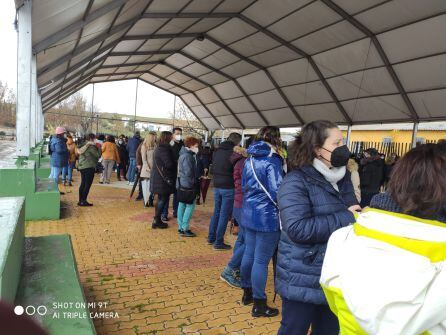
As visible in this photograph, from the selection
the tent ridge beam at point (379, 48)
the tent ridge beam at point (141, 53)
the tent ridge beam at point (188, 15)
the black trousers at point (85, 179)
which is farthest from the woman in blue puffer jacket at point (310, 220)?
the tent ridge beam at point (141, 53)

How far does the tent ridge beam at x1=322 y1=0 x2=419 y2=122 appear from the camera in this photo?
8.96 metres

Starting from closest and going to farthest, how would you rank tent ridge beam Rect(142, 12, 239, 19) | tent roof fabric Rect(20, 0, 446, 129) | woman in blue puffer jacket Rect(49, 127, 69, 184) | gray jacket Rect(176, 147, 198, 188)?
gray jacket Rect(176, 147, 198, 188) → tent roof fabric Rect(20, 0, 446, 129) → woman in blue puffer jacket Rect(49, 127, 69, 184) → tent ridge beam Rect(142, 12, 239, 19)

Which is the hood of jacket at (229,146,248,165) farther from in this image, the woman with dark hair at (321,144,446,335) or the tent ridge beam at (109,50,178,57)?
the tent ridge beam at (109,50,178,57)

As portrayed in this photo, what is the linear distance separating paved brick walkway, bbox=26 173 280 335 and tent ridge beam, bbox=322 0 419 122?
646 cm

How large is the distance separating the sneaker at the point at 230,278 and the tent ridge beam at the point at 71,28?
Result: 18.5 feet

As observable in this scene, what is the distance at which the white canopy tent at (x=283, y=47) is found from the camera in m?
7.92

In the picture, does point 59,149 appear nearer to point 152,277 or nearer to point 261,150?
point 152,277

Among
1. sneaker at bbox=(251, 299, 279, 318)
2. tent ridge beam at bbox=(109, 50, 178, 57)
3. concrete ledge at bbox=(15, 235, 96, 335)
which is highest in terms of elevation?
tent ridge beam at bbox=(109, 50, 178, 57)

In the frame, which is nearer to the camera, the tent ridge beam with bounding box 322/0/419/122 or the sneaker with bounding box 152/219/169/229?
the sneaker with bounding box 152/219/169/229

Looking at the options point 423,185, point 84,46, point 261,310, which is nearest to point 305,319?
point 423,185

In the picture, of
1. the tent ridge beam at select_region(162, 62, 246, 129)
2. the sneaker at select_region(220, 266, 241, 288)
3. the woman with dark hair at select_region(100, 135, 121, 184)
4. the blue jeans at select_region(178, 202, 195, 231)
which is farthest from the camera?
the tent ridge beam at select_region(162, 62, 246, 129)

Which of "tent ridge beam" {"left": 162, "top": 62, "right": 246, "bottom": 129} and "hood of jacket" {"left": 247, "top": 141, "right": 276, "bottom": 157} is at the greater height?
"tent ridge beam" {"left": 162, "top": 62, "right": 246, "bottom": 129}

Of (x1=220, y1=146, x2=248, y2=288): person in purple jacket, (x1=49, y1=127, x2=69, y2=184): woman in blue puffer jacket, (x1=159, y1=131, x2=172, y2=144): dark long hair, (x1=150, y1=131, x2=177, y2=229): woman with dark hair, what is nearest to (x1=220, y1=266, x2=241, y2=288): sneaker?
(x1=220, y1=146, x2=248, y2=288): person in purple jacket

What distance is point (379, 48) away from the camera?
997 centimetres
